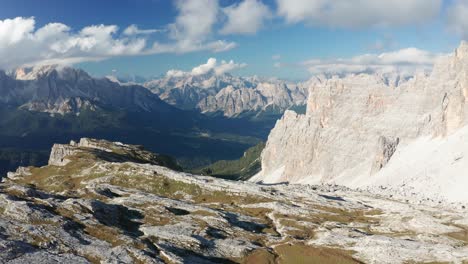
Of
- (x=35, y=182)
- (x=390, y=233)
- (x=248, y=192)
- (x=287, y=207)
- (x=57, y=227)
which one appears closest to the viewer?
(x=57, y=227)

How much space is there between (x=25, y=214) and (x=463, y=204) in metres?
185

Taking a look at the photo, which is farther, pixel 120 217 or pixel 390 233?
pixel 390 233

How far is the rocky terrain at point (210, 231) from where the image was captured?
74.4 m

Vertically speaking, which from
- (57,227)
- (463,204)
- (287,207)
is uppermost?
(57,227)

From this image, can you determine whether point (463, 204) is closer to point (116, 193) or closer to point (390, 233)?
point (390, 233)

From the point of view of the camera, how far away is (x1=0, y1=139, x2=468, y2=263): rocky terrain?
244 feet

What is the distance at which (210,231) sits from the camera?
96.6 m

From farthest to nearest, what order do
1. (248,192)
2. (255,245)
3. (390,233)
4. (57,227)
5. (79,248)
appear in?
1. (248,192)
2. (390,233)
3. (255,245)
4. (57,227)
5. (79,248)

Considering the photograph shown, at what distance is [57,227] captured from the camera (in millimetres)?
80250

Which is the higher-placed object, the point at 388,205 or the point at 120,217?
the point at 120,217

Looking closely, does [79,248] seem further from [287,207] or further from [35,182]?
[35,182]


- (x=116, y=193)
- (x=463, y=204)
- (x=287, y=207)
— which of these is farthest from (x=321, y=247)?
(x=463, y=204)

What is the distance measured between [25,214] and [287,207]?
254 ft

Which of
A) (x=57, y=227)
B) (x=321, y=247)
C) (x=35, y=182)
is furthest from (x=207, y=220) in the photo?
(x=35, y=182)
